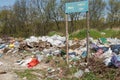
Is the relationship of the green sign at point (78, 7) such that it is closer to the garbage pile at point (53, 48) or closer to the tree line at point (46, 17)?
the garbage pile at point (53, 48)

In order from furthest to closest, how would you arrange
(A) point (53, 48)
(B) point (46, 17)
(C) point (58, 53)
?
(B) point (46, 17), (A) point (53, 48), (C) point (58, 53)

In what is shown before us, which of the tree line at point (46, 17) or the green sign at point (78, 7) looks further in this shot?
the tree line at point (46, 17)

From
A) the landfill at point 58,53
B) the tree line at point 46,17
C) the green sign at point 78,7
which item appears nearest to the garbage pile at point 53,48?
the landfill at point 58,53

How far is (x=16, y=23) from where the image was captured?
48.0m

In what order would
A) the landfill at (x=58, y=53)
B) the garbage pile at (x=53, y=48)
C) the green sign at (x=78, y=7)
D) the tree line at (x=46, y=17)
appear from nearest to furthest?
1. the landfill at (x=58, y=53)
2. the green sign at (x=78, y=7)
3. the garbage pile at (x=53, y=48)
4. the tree line at (x=46, y=17)

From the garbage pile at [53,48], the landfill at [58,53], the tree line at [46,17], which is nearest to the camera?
the landfill at [58,53]

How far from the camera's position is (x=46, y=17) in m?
45.5

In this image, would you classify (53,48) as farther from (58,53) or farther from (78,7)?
(78,7)

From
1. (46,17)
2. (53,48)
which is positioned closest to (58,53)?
(53,48)

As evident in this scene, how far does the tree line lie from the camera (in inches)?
1752

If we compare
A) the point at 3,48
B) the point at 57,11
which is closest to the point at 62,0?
the point at 57,11

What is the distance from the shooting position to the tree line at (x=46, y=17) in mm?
44500

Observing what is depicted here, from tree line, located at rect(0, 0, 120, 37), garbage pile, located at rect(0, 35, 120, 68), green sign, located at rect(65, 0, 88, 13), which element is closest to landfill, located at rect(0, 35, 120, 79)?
garbage pile, located at rect(0, 35, 120, 68)

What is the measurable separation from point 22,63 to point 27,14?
115 ft
